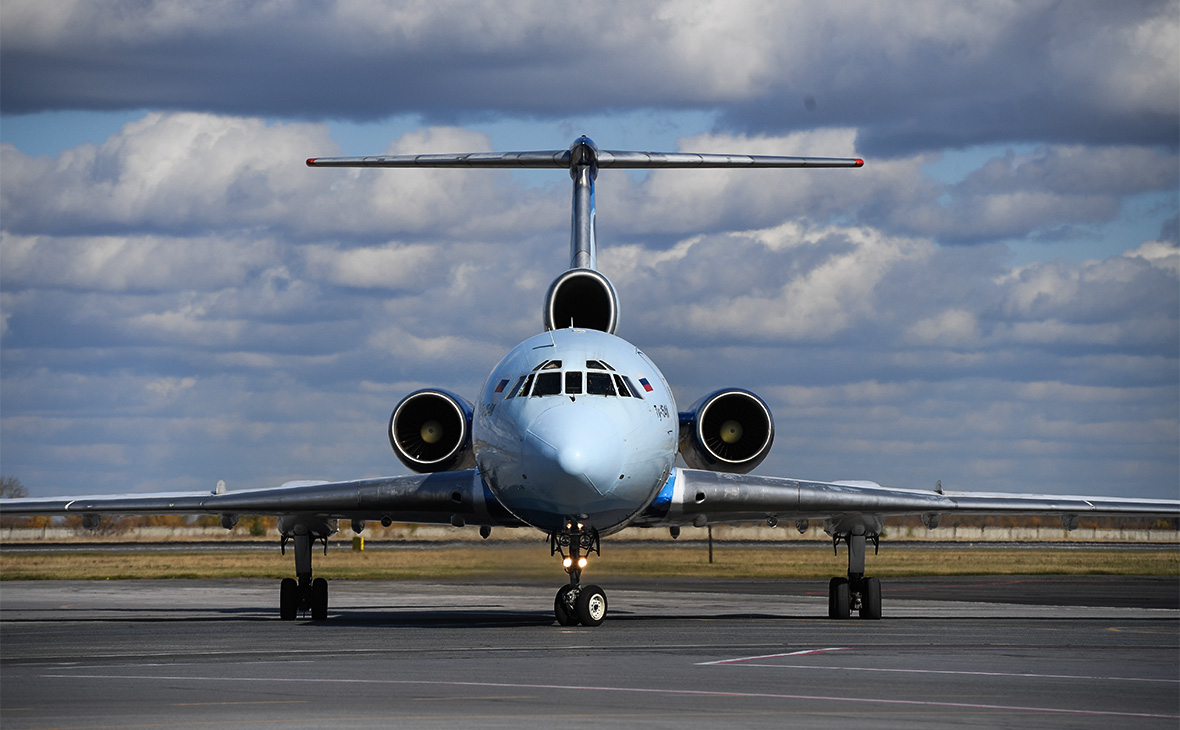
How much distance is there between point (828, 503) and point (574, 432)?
612 cm

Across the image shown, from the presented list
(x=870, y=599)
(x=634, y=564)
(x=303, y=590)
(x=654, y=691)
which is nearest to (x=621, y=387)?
Result: (x=870, y=599)

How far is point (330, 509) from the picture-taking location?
73.3 ft

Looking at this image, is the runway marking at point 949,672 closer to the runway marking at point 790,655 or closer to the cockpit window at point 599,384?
the runway marking at point 790,655

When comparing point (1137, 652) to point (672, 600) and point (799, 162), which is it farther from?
point (672, 600)

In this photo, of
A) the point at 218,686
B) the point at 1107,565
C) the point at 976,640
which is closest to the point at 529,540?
the point at 976,640

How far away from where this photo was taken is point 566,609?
63.1 feet

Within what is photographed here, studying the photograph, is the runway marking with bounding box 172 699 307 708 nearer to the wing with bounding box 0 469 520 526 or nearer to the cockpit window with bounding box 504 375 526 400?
the cockpit window with bounding box 504 375 526 400

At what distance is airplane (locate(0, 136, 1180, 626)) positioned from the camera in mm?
18047

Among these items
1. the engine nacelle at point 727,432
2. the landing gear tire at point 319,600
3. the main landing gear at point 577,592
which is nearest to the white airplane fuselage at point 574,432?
the main landing gear at point 577,592

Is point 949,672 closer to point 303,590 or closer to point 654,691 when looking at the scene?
point 654,691

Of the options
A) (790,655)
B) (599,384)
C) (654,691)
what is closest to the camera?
(654,691)

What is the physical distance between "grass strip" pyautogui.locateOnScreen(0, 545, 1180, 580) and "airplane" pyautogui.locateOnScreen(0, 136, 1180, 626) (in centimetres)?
1026

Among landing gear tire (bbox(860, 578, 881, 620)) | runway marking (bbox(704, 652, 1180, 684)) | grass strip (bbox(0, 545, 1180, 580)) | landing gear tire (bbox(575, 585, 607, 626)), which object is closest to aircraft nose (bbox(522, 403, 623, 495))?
landing gear tire (bbox(575, 585, 607, 626))

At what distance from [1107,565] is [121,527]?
241ft
